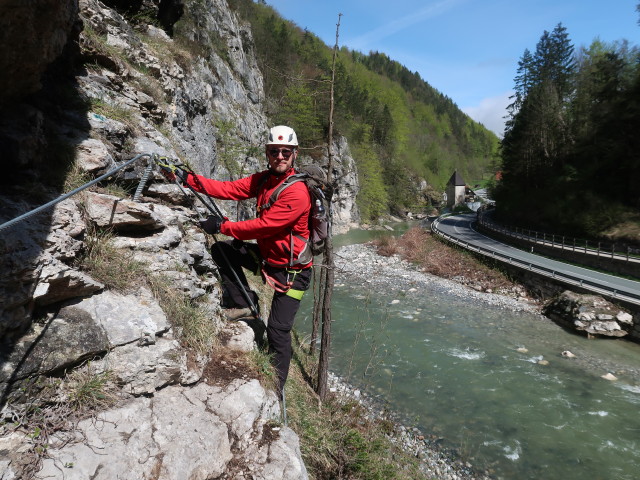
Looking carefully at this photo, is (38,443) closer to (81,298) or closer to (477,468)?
A: (81,298)

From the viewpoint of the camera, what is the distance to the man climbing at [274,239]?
Result: 12.8ft

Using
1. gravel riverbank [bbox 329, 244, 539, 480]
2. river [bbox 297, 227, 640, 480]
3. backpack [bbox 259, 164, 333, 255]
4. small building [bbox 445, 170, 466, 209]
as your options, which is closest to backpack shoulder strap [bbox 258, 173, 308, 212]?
backpack [bbox 259, 164, 333, 255]

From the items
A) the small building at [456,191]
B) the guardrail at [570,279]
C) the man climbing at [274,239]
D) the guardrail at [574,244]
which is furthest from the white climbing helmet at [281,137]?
the small building at [456,191]

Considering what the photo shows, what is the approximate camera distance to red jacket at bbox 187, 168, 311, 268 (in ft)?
12.6

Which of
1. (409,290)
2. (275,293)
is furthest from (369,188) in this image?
(275,293)

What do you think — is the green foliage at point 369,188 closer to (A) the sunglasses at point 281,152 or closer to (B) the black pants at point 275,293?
(B) the black pants at point 275,293

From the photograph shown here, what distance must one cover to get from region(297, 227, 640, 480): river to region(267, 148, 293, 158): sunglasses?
14.2ft

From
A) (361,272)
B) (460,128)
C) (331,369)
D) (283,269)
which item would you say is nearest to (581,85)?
(361,272)

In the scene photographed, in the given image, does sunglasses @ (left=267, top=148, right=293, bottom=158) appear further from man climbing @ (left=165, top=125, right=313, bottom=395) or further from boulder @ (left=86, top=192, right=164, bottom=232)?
boulder @ (left=86, top=192, right=164, bottom=232)

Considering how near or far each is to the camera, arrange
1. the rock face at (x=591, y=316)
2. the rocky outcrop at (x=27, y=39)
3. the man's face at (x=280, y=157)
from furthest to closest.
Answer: the rock face at (x=591, y=316) < the man's face at (x=280, y=157) < the rocky outcrop at (x=27, y=39)

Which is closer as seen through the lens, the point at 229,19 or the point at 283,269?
the point at 283,269

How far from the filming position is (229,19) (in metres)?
35.8

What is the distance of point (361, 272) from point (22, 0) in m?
23.7

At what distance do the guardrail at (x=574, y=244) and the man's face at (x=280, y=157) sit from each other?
2369cm
